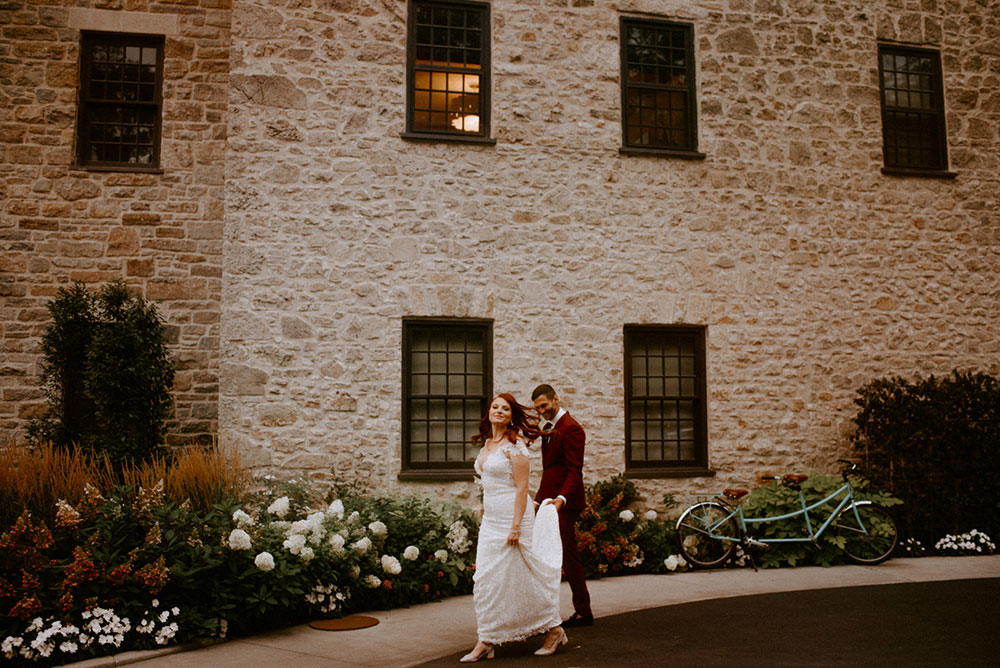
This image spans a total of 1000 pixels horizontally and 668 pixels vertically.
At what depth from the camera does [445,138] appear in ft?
34.2

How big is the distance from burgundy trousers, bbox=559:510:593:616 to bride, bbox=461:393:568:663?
69 centimetres

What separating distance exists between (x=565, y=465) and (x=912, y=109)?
8.84m

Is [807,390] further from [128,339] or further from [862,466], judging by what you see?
[128,339]

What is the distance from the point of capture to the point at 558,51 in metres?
10.8

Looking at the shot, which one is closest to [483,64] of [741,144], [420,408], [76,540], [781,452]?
[741,144]

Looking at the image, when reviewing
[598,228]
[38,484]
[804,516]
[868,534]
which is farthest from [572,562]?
[598,228]

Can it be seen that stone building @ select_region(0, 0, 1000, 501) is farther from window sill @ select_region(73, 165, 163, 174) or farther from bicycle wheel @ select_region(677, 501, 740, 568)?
bicycle wheel @ select_region(677, 501, 740, 568)

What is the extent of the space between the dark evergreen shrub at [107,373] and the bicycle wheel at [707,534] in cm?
657

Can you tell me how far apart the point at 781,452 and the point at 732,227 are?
10.4 ft

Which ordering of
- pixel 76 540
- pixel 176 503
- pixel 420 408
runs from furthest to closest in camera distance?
pixel 420 408 → pixel 176 503 → pixel 76 540

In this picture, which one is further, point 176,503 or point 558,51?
point 558,51

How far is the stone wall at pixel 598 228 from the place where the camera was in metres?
9.98

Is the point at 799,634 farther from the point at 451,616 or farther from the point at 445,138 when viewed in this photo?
the point at 445,138

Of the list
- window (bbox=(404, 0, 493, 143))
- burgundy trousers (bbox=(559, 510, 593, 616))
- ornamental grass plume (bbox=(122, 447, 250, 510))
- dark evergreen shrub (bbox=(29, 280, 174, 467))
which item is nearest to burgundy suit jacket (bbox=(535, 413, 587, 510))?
burgundy trousers (bbox=(559, 510, 593, 616))
